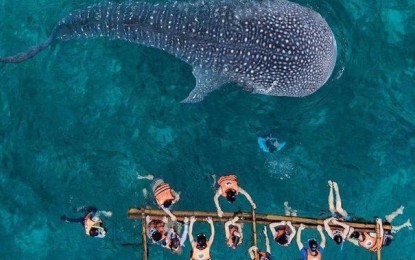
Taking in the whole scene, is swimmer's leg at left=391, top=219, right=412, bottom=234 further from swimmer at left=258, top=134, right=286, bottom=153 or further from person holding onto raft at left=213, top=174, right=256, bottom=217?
person holding onto raft at left=213, top=174, right=256, bottom=217

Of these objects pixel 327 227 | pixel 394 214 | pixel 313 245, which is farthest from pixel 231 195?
pixel 394 214

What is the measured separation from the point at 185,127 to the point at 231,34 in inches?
156

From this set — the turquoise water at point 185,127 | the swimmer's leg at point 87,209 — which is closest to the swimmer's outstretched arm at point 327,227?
the turquoise water at point 185,127

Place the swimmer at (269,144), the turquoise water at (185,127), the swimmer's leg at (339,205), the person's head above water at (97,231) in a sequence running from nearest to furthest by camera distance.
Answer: the person's head above water at (97,231) < the swimmer's leg at (339,205) < the swimmer at (269,144) < the turquoise water at (185,127)

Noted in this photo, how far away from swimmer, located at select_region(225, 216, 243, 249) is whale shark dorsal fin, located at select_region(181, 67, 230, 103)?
359 centimetres

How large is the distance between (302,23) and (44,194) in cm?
953

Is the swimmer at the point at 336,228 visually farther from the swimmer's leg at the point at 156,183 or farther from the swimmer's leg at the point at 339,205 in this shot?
the swimmer's leg at the point at 156,183

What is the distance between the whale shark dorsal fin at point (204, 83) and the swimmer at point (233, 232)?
359 centimetres

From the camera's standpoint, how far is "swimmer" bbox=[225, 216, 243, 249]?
13.1m

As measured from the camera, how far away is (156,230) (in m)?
12.9

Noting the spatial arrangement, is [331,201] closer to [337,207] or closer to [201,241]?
[337,207]

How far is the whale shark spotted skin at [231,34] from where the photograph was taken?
11.9 metres

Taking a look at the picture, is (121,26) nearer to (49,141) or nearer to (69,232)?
(49,141)

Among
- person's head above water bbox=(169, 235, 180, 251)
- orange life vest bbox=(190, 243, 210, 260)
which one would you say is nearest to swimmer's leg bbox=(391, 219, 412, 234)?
orange life vest bbox=(190, 243, 210, 260)
